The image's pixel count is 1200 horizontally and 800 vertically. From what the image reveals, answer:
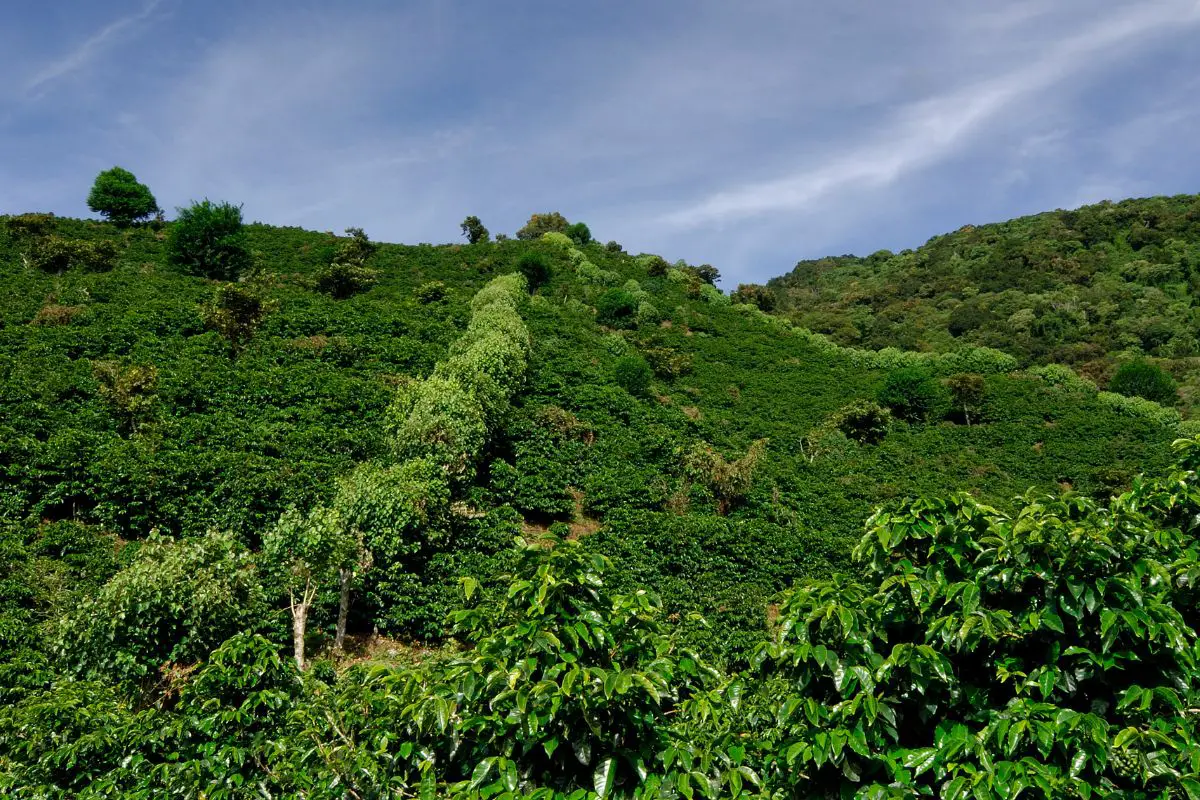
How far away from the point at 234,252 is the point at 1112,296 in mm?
75151

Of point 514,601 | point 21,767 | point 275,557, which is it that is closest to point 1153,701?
point 514,601

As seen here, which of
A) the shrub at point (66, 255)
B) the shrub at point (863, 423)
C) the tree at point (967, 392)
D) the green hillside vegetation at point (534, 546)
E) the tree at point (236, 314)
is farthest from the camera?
the tree at point (967, 392)

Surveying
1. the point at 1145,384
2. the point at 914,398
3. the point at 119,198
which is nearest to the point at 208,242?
the point at 119,198

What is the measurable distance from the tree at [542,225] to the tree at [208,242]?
2894cm

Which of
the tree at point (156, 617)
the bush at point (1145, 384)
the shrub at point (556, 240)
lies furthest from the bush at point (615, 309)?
the tree at point (156, 617)

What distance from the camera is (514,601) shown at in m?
4.21

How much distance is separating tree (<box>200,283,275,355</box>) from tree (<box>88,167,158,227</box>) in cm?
2756

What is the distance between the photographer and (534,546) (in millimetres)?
4156

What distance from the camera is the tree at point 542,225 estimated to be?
213 ft

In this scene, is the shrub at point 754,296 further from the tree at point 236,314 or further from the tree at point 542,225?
the tree at point 236,314

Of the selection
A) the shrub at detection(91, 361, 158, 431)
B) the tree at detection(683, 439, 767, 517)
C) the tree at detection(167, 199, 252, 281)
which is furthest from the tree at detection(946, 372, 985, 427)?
the tree at detection(167, 199, 252, 281)

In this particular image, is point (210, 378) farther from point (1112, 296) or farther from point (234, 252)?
point (1112, 296)

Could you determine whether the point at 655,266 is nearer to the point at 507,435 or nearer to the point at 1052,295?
the point at 507,435

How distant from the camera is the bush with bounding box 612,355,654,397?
104ft
